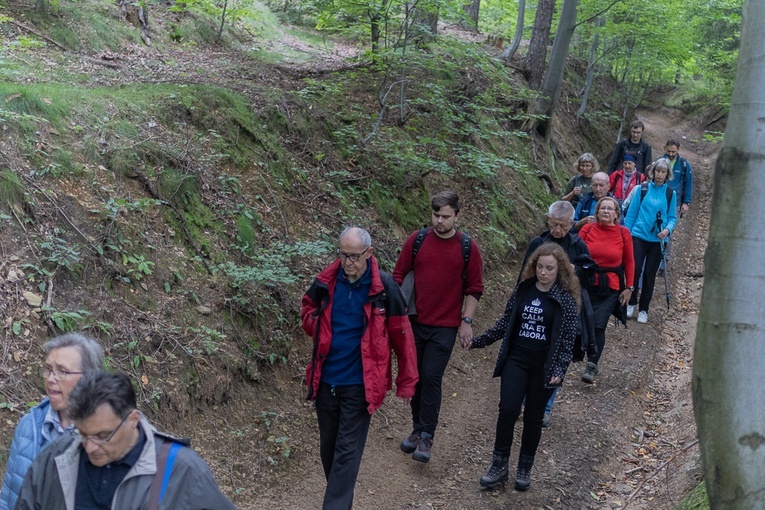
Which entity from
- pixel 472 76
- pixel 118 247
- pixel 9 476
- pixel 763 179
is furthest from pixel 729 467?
pixel 472 76

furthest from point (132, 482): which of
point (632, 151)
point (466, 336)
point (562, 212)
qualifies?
point (632, 151)

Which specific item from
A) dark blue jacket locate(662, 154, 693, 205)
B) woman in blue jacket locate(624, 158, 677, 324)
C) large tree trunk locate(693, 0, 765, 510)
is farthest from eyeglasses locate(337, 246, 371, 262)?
dark blue jacket locate(662, 154, 693, 205)

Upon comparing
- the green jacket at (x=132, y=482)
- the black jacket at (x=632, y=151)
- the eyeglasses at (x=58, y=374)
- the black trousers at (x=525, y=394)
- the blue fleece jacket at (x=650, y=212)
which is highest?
the black jacket at (x=632, y=151)

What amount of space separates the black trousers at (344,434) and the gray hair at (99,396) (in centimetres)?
226

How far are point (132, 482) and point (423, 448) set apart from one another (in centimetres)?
380

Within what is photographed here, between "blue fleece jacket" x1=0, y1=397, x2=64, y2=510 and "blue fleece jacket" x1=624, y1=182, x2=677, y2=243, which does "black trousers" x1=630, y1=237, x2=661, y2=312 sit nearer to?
"blue fleece jacket" x1=624, y1=182, x2=677, y2=243

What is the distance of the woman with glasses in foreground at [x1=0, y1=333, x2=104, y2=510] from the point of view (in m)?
2.75

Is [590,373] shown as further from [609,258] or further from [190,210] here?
[190,210]

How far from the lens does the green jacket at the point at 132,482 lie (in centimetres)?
230

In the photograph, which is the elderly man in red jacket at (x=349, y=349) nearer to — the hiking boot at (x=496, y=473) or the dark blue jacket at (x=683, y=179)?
the hiking boot at (x=496, y=473)

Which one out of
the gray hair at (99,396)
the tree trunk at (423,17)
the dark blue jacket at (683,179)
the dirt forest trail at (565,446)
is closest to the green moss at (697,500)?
the dirt forest trail at (565,446)

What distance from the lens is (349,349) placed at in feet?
14.7

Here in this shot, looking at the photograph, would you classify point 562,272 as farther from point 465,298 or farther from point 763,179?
point 763,179

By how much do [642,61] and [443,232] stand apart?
560 inches
